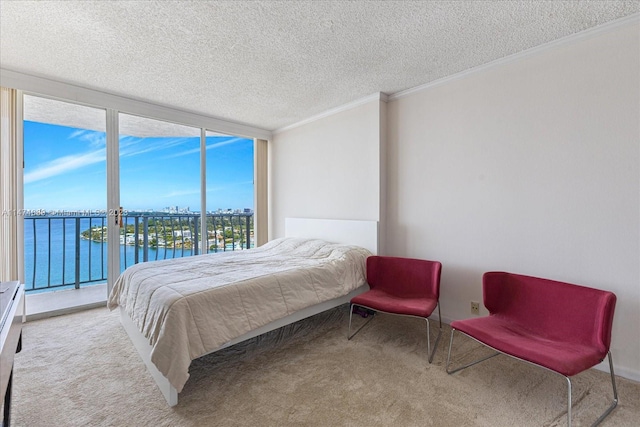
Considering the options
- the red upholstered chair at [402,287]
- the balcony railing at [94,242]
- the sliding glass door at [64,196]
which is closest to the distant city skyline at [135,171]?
the sliding glass door at [64,196]

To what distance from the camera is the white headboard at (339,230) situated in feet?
10.4

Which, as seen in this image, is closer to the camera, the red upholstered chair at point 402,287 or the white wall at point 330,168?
the red upholstered chair at point 402,287

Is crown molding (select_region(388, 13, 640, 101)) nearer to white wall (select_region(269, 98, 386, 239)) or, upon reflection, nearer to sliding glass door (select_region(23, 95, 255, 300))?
white wall (select_region(269, 98, 386, 239))

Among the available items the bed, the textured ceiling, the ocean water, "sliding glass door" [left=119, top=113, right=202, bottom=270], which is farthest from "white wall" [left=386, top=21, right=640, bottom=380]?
the ocean water

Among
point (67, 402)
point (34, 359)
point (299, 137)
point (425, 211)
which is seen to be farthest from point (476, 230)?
point (34, 359)

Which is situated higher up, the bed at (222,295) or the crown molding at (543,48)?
the crown molding at (543,48)

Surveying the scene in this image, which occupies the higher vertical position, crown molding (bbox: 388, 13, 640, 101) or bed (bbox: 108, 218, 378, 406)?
crown molding (bbox: 388, 13, 640, 101)

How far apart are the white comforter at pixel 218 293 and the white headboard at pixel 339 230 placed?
0.22 metres

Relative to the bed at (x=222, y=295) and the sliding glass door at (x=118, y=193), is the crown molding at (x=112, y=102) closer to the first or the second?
the sliding glass door at (x=118, y=193)

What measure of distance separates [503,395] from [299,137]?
147 inches

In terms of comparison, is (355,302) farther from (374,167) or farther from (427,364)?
(374,167)

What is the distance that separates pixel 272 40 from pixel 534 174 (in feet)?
7.69

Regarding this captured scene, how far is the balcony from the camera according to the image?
3520 mm

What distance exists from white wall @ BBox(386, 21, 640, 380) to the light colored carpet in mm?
723
